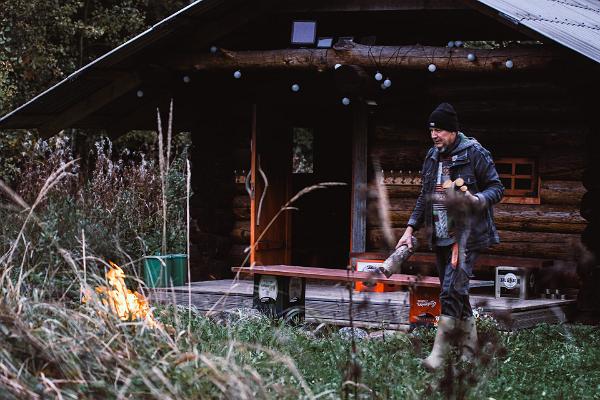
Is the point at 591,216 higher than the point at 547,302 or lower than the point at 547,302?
higher

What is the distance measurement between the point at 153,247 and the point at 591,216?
17.6ft

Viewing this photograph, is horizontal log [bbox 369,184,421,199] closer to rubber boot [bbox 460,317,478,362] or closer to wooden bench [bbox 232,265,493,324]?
wooden bench [bbox 232,265,493,324]

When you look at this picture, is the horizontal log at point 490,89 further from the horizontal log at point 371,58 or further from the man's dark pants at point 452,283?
the man's dark pants at point 452,283

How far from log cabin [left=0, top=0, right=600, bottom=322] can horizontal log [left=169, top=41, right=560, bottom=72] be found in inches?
0.6

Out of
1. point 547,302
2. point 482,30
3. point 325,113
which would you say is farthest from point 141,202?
point 547,302

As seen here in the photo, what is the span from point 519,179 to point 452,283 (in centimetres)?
456

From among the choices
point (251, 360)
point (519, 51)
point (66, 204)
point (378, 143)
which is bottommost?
point (251, 360)

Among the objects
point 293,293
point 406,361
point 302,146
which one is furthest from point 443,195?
point 302,146

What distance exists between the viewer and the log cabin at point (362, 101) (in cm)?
1105

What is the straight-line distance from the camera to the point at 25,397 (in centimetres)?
462

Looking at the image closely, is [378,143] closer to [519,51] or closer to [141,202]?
[519,51]

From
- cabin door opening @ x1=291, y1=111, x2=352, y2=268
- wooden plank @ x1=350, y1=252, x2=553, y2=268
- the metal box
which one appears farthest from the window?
cabin door opening @ x1=291, y1=111, x2=352, y2=268

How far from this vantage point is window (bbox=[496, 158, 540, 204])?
11.8 metres

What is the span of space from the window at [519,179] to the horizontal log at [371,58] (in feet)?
4.90
